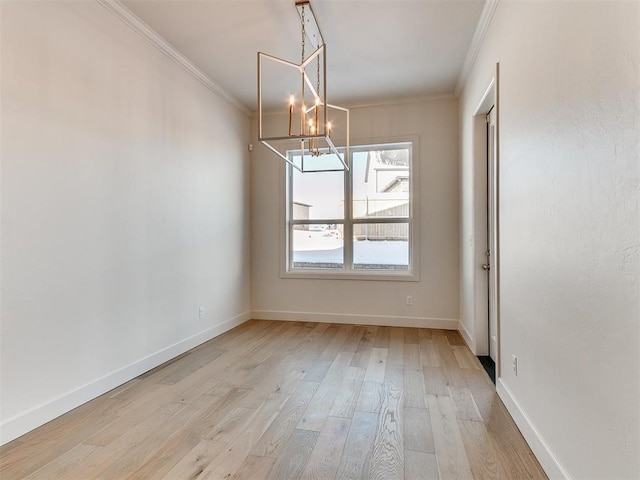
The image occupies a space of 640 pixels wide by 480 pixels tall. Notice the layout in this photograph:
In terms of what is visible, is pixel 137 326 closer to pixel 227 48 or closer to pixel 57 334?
pixel 57 334

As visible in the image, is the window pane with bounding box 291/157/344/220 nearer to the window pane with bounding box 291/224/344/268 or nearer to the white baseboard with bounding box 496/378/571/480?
the window pane with bounding box 291/224/344/268

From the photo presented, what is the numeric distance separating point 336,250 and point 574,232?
343 centimetres

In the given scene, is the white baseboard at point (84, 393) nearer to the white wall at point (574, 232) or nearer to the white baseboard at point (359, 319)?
the white baseboard at point (359, 319)

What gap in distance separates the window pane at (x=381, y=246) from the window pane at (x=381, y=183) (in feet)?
0.56

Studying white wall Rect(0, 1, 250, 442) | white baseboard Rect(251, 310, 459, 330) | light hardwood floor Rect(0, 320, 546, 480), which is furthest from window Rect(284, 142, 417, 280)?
light hardwood floor Rect(0, 320, 546, 480)

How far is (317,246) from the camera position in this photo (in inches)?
189

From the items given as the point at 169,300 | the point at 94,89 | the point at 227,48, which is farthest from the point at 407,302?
the point at 94,89

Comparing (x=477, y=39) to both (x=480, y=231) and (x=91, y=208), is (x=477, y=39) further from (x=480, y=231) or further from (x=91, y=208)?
(x=91, y=208)

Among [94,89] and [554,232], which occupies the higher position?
[94,89]

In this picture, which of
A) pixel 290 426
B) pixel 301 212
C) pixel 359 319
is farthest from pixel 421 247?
pixel 290 426

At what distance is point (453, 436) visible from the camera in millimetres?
1917

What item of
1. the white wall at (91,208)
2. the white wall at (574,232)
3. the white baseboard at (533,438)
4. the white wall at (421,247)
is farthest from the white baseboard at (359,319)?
the white wall at (574,232)

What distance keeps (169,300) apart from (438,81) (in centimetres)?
364

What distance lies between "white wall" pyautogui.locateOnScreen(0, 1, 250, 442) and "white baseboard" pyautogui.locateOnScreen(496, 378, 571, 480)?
2720 mm
